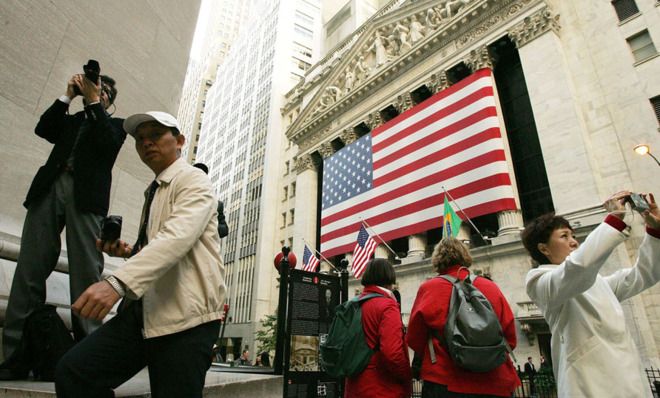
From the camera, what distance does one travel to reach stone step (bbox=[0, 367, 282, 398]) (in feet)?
5.91

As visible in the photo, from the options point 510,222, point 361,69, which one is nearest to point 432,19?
point 361,69

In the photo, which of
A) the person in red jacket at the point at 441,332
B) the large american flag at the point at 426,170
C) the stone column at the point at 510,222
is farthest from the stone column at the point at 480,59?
the person in red jacket at the point at 441,332

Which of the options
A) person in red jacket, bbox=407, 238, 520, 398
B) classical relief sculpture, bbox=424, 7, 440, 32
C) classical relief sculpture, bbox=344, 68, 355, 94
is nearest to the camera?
person in red jacket, bbox=407, 238, 520, 398

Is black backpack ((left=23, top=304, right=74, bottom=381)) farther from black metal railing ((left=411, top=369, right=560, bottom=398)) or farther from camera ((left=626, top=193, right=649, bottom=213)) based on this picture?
black metal railing ((left=411, top=369, right=560, bottom=398))

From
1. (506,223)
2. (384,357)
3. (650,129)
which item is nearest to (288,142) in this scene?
(506,223)

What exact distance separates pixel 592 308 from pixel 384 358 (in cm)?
158

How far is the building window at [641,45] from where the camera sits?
15408 mm

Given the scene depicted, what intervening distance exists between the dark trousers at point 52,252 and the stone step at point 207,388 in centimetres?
51

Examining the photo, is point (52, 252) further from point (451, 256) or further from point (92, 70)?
point (451, 256)

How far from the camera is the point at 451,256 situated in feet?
10.0

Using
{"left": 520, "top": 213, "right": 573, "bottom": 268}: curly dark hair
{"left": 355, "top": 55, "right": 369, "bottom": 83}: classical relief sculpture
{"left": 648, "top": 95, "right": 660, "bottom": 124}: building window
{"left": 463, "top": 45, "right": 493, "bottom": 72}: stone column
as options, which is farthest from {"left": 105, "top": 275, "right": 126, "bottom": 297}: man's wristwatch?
{"left": 355, "top": 55, "right": 369, "bottom": 83}: classical relief sculpture

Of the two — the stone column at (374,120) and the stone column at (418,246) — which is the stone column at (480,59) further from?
the stone column at (418,246)

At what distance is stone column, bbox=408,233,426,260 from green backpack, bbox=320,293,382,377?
16.9 metres

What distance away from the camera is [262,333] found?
94.1ft
